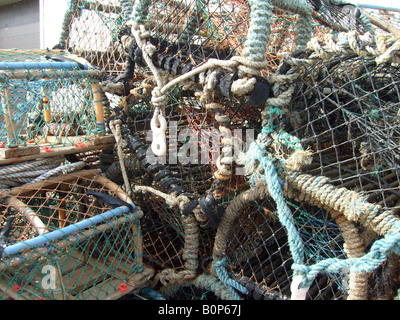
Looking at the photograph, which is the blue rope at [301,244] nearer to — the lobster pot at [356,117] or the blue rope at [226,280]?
the lobster pot at [356,117]

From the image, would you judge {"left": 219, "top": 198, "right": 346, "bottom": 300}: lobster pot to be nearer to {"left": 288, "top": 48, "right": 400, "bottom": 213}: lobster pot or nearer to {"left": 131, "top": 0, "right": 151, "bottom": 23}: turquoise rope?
{"left": 288, "top": 48, "right": 400, "bottom": 213}: lobster pot

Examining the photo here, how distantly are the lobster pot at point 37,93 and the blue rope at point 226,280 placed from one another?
111 cm

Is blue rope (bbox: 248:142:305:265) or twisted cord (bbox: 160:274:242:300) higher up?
blue rope (bbox: 248:142:305:265)

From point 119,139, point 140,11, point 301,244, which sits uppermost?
point 140,11

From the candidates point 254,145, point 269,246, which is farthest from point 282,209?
point 269,246

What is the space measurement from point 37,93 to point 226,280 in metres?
1.51

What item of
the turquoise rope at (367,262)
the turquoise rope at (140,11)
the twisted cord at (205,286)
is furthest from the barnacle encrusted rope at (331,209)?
the turquoise rope at (140,11)

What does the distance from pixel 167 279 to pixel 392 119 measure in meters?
1.51

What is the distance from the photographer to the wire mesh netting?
4.68 feet

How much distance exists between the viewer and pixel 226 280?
1.84 m

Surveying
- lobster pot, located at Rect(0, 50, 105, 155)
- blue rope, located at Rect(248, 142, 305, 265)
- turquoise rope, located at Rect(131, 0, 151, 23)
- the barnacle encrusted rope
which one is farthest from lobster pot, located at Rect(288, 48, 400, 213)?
lobster pot, located at Rect(0, 50, 105, 155)

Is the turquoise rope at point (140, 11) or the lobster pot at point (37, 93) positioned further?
the turquoise rope at point (140, 11)

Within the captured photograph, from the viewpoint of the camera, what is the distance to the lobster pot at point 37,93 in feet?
5.91

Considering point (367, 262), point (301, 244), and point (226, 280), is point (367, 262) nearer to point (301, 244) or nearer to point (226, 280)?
point (301, 244)
